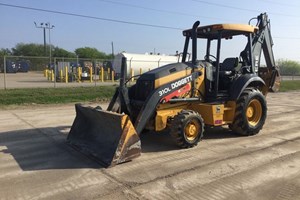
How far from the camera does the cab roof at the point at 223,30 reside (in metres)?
7.85

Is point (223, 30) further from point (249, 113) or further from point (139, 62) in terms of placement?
point (139, 62)

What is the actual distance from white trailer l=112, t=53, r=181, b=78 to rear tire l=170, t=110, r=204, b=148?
2445cm

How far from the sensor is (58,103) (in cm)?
1577

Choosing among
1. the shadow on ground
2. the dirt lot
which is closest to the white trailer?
the shadow on ground

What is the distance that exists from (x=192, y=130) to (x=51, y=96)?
11138 mm

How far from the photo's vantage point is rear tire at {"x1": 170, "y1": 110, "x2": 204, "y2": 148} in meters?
6.79

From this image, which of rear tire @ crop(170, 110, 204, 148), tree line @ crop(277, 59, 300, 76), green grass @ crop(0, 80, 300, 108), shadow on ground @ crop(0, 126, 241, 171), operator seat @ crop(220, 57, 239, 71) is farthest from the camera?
tree line @ crop(277, 59, 300, 76)

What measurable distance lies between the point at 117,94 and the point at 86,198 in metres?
3.13

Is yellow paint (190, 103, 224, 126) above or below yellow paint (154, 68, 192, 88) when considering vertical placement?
below

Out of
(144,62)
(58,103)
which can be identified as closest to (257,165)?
(58,103)

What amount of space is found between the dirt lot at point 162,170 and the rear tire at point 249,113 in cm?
22

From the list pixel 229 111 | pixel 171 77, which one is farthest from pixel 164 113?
pixel 229 111

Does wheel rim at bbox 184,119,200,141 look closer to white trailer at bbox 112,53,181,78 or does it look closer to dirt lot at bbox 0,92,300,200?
dirt lot at bbox 0,92,300,200

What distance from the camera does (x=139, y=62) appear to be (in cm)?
3338
